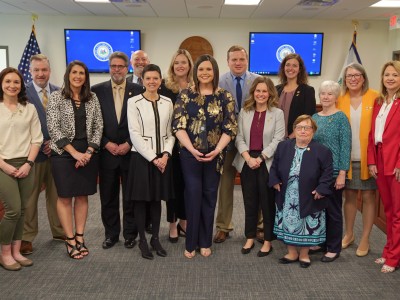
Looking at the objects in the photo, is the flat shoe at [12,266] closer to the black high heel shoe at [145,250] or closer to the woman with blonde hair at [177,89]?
the black high heel shoe at [145,250]

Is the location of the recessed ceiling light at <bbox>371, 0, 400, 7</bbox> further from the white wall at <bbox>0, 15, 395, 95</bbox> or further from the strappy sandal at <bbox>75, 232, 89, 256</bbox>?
the strappy sandal at <bbox>75, 232, 89, 256</bbox>

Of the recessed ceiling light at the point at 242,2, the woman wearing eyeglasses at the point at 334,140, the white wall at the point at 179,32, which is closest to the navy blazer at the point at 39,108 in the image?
the woman wearing eyeglasses at the point at 334,140

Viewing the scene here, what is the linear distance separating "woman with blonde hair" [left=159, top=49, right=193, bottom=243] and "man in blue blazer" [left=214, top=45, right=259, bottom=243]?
34 cm

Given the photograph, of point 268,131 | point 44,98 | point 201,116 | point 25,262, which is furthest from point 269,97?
point 25,262

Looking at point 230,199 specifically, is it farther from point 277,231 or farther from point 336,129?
point 336,129

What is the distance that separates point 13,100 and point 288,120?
217cm

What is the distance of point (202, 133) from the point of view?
306 cm

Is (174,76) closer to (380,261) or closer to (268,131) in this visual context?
(268,131)

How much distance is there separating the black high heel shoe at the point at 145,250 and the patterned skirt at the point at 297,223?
3.56 ft

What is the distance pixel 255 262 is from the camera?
10.4 feet

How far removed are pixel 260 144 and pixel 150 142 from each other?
871 millimetres

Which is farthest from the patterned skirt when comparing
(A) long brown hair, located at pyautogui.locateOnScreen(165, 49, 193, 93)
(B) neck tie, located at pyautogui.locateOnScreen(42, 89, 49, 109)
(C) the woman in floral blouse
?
(B) neck tie, located at pyautogui.locateOnScreen(42, 89, 49, 109)

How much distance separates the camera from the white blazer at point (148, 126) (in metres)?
3.03

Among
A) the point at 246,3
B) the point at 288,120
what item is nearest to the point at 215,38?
the point at 246,3
